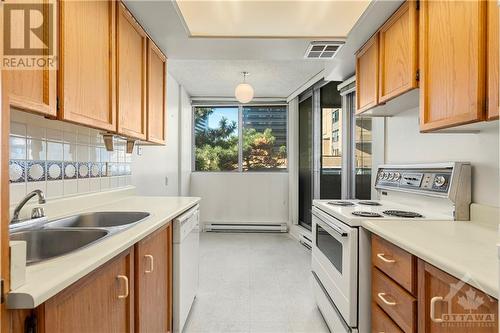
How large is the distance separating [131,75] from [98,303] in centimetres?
136

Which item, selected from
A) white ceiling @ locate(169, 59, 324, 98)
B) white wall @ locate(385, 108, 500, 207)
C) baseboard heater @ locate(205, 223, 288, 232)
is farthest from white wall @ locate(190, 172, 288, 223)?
white wall @ locate(385, 108, 500, 207)

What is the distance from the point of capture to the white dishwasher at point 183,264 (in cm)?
187

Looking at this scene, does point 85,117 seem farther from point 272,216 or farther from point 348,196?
point 272,216

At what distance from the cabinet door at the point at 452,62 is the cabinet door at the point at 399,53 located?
63 millimetres

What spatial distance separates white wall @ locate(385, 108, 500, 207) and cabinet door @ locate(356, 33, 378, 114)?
13.9 inches

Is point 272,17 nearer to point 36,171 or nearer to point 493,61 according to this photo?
point 493,61

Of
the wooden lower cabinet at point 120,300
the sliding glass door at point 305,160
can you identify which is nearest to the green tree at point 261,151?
the sliding glass door at point 305,160

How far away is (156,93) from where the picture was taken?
2.30 m

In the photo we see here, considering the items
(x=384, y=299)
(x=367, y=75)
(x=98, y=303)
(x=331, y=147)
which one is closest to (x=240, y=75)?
(x=331, y=147)

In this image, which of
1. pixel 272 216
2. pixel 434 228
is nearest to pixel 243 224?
pixel 272 216

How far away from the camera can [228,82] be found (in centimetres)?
420

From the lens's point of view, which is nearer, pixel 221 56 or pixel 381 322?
pixel 381 322

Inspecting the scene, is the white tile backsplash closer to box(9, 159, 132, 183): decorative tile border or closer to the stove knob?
box(9, 159, 132, 183): decorative tile border

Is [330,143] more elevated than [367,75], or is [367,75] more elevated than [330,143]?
[367,75]
